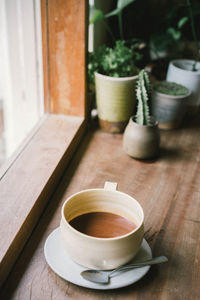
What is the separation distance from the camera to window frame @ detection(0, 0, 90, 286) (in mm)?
808

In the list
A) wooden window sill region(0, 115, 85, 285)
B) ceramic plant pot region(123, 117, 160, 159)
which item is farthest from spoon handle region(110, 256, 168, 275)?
ceramic plant pot region(123, 117, 160, 159)

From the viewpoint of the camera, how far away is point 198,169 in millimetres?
1122

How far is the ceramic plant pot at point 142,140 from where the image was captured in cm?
111

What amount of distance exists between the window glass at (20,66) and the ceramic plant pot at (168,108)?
42 centimetres

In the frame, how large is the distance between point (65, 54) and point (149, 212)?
1.89 ft

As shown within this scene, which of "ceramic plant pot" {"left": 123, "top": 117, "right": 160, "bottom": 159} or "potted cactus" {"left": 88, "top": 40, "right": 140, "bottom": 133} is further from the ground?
"potted cactus" {"left": 88, "top": 40, "right": 140, "bottom": 133}

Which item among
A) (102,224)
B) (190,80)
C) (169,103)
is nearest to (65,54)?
(169,103)

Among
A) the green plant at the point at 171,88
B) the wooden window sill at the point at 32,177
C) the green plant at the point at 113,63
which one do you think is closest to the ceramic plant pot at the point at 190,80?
the green plant at the point at 171,88

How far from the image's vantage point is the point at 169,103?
1272 mm

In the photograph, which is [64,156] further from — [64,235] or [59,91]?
[64,235]

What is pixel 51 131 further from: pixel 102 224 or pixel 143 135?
pixel 102 224

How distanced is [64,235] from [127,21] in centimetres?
133

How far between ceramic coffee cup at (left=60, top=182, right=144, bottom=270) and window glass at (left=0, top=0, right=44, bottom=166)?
65 centimetres

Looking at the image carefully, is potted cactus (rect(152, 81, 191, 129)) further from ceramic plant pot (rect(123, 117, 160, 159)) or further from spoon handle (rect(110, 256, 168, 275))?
spoon handle (rect(110, 256, 168, 275))
